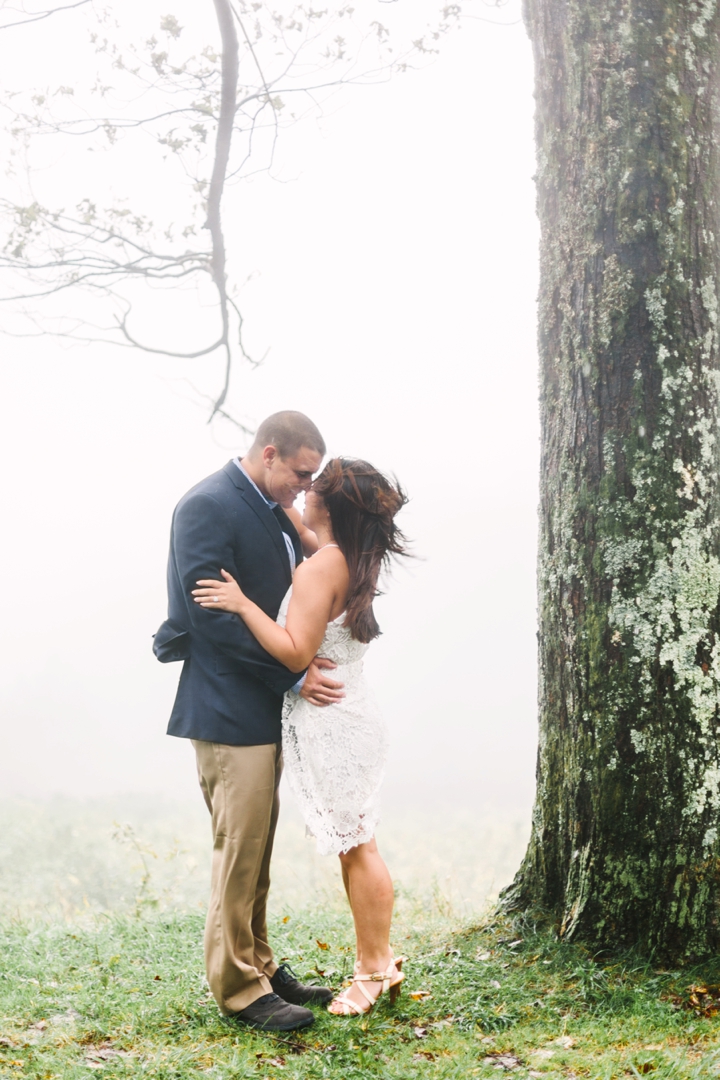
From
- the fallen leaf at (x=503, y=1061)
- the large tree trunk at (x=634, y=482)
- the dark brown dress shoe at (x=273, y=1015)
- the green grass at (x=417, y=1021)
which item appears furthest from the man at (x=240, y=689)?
the large tree trunk at (x=634, y=482)

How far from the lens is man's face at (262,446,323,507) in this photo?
3168 mm

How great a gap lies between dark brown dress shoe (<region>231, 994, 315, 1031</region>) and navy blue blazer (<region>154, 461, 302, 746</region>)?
897mm

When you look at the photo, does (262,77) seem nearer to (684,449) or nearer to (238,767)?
(684,449)

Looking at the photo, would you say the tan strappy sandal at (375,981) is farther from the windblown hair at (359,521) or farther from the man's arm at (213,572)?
the windblown hair at (359,521)

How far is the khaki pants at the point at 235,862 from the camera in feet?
9.80

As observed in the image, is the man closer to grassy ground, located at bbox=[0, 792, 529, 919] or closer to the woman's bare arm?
the woman's bare arm

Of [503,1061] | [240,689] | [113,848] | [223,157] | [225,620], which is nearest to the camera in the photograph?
[503,1061]

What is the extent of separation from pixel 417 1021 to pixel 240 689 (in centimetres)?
132

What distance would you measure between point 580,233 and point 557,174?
0.30 metres

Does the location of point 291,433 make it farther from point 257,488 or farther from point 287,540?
point 287,540

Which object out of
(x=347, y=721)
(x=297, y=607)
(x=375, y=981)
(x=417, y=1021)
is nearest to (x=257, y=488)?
(x=297, y=607)

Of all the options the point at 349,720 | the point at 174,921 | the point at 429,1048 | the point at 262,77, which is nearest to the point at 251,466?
the point at 349,720

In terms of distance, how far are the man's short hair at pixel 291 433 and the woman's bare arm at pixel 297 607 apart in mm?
412

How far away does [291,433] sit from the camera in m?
3.17
